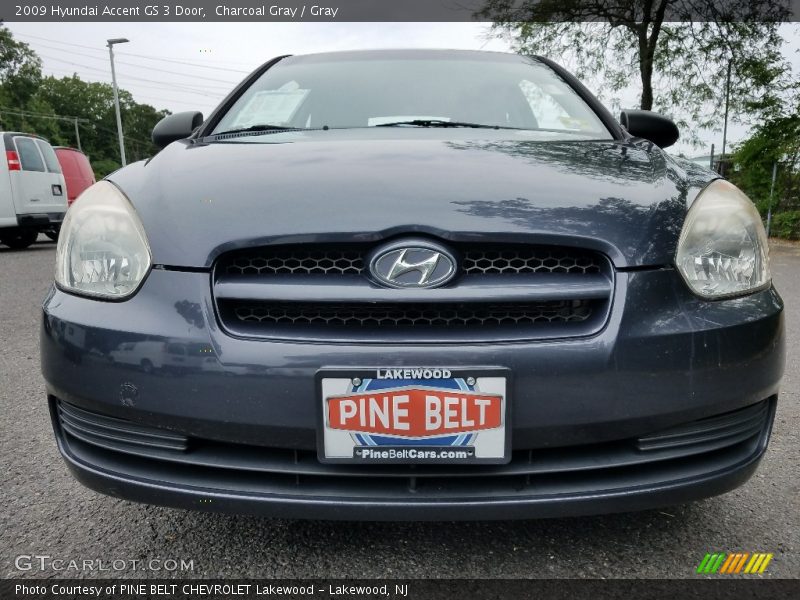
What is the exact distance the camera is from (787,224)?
1092cm

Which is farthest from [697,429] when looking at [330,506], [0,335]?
[0,335]

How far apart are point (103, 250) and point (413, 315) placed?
685 mm

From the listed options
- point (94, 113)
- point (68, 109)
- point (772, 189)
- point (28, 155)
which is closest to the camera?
point (28, 155)

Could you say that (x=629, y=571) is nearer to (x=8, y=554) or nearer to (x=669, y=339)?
(x=669, y=339)

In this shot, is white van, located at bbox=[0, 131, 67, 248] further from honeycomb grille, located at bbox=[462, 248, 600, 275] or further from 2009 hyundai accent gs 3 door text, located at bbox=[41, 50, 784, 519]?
honeycomb grille, located at bbox=[462, 248, 600, 275]

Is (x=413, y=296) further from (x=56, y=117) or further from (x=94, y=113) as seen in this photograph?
(x=94, y=113)

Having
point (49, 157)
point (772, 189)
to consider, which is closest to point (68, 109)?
point (49, 157)

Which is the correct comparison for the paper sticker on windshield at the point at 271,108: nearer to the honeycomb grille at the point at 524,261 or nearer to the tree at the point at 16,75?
the honeycomb grille at the point at 524,261

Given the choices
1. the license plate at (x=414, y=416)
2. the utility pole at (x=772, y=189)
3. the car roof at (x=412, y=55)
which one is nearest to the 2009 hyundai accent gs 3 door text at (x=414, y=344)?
the license plate at (x=414, y=416)

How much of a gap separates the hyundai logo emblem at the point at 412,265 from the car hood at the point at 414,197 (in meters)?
0.04

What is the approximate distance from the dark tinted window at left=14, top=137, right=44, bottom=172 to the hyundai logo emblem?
31.8 ft

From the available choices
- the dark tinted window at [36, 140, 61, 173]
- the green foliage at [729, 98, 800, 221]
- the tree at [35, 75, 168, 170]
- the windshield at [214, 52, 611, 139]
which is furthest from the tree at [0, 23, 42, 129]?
the windshield at [214, 52, 611, 139]

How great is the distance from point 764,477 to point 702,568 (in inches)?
26.0

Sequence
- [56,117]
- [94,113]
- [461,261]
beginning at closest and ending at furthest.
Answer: [461,261], [56,117], [94,113]
